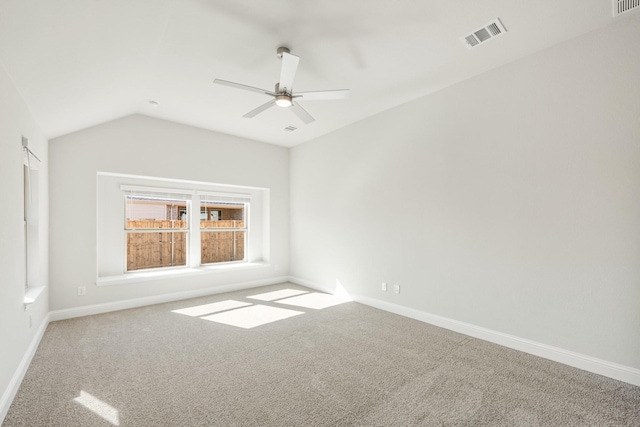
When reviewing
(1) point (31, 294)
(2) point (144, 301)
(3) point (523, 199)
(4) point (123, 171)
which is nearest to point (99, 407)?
(1) point (31, 294)

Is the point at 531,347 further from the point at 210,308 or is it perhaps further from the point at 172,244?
the point at 172,244

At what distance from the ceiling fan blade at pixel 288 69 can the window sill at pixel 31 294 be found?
10.2ft

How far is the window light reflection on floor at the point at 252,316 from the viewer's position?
3678 millimetres

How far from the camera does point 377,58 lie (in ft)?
9.48

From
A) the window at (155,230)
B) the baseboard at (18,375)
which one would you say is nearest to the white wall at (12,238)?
the baseboard at (18,375)

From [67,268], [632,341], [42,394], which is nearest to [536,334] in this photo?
[632,341]

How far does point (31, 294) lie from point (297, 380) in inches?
115

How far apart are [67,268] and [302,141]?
409cm

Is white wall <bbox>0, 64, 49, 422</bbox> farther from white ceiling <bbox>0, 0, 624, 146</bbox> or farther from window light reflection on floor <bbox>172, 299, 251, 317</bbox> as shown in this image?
window light reflection on floor <bbox>172, 299, 251, 317</bbox>

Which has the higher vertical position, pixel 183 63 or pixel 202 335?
pixel 183 63

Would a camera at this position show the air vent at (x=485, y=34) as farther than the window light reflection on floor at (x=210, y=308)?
No

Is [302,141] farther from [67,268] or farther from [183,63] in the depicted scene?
[67,268]

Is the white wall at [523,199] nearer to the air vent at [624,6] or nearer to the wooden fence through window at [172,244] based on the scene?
the air vent at [624,6]

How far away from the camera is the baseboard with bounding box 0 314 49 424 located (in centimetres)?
196
